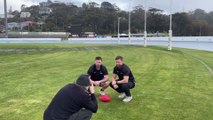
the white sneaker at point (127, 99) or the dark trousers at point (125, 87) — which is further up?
the dark trousers at point (125, 87)

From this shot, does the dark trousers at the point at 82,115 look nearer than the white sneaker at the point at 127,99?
Yes

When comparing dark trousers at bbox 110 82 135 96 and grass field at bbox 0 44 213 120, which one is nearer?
grass field at bbox 0 44 213 120

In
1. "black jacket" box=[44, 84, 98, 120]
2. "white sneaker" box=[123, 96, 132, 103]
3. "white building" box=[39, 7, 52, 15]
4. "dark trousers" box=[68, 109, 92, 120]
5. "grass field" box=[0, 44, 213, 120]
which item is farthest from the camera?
"white building" box=[39, 7, 52, 15]

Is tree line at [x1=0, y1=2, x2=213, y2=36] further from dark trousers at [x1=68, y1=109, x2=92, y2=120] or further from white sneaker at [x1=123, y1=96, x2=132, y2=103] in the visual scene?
dark trousers at [x1=68, y1=109, x2=92, y2=120]

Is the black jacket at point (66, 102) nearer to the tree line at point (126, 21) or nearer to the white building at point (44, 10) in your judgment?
the tree line at point (126, 21)

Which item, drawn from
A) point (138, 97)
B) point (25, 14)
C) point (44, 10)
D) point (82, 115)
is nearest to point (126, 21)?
point (44, 10)

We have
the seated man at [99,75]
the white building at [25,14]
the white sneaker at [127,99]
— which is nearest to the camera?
the seated man at [99,75]

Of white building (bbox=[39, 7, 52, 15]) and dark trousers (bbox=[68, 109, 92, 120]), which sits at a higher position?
white building (bbox=[39, 7, 52, 15])

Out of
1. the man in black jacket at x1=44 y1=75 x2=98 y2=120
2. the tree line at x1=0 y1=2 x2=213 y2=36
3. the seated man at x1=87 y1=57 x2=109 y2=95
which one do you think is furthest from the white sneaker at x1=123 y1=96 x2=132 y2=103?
the tree line at x1=0 y1=2 x2=213 y2=36

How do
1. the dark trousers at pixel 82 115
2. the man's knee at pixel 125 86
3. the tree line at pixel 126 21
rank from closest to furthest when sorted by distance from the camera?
the dark trousers at pixel 82 115 < the man's knee at pixel 125 86 < the tree line at pixel 126 21

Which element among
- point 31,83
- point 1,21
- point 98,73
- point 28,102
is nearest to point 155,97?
point 98,73

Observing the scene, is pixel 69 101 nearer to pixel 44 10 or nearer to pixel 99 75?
pixel 99 75

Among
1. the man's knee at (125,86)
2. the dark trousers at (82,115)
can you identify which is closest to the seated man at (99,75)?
the man's knee at (125,86)

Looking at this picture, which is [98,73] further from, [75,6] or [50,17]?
[75,6]
